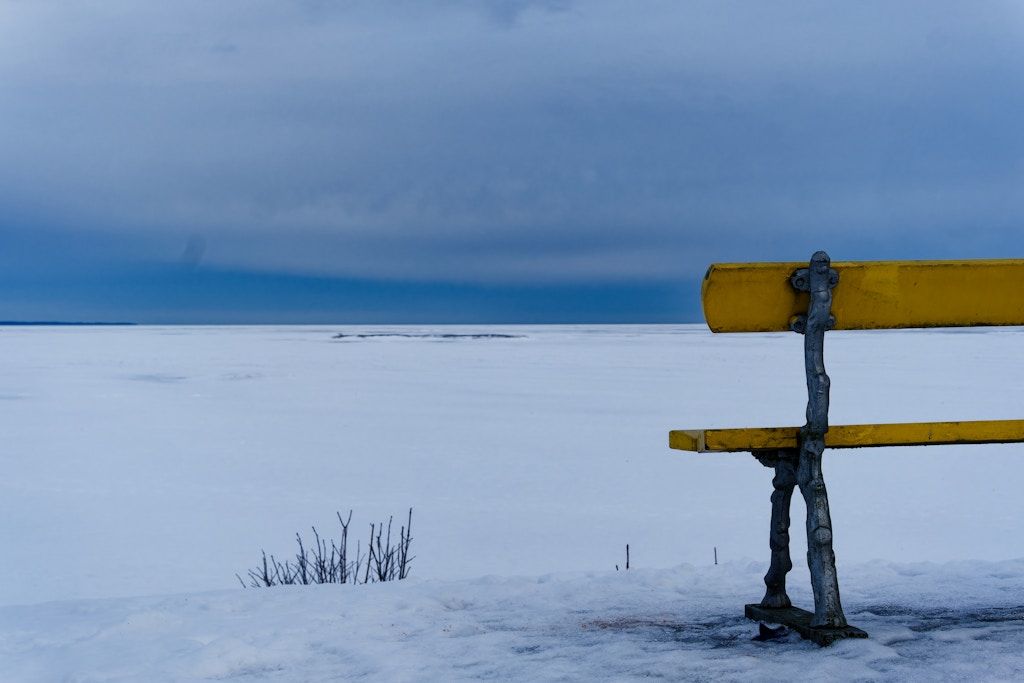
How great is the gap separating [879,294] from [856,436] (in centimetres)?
51

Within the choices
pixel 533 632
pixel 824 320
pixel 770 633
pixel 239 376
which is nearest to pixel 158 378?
pixel 239 376

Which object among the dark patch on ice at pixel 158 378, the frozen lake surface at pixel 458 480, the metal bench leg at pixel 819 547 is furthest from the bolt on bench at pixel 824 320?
the dark patch on ice at pixel 158 378

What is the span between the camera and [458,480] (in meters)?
8.69

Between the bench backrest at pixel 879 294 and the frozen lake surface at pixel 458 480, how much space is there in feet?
7.75

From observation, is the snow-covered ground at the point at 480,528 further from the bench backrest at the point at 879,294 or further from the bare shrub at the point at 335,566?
the bench backrest at the point at 879,294

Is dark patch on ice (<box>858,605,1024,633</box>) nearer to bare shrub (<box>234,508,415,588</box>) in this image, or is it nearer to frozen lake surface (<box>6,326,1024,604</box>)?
frozen lake surface (<box>6,326,1024,604</box>)

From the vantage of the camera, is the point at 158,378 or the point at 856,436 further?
the point at 158,378

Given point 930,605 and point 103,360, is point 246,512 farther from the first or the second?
point 103,360

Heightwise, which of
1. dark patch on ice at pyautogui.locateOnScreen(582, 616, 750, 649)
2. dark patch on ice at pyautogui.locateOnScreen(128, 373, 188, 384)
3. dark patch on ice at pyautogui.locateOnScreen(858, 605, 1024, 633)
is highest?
dark patch on ice at pyautogui.locateOnScreen(128, 373, 188, 384)

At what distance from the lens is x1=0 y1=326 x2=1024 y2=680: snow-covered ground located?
3438mm

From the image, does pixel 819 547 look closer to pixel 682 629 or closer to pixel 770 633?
pixel 770 633

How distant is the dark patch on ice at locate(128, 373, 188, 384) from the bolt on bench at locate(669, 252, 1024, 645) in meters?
17.7

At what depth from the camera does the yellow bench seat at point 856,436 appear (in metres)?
3.37

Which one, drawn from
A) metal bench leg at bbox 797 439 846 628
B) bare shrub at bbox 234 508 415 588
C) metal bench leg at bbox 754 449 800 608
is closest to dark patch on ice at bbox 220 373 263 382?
bare shrub at bbox 234 508 415 588
